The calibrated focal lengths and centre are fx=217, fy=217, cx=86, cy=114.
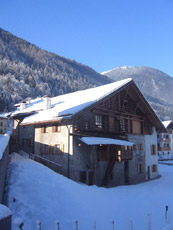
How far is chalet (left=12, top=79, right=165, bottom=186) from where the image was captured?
20125 millimetres

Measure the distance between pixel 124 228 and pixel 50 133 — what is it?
1344cm

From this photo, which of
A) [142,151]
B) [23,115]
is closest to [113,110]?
[142,151]

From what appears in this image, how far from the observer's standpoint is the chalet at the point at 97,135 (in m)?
20.1

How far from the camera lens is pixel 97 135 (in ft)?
72.2

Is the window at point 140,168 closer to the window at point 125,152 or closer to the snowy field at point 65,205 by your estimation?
the window at point 125,152

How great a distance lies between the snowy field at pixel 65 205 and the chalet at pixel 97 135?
5053 millimetres

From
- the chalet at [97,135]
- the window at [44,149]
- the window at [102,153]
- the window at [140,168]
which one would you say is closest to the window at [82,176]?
the chalet at [97,135]

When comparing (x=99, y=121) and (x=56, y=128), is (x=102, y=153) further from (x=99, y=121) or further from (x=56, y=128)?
(x=56, y=128)

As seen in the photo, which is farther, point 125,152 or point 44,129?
point 44,129

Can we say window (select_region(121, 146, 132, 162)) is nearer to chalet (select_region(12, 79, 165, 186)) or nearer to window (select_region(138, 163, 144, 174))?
chalet (select_region(12, 79, 165, 186))

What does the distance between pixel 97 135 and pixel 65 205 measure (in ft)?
35.3

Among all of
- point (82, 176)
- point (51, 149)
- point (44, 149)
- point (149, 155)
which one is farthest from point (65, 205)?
point (149, 155)

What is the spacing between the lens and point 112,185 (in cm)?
2328

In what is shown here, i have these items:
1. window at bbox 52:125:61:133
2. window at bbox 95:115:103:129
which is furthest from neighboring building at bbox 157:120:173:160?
window at bbox 52:125:61:133
